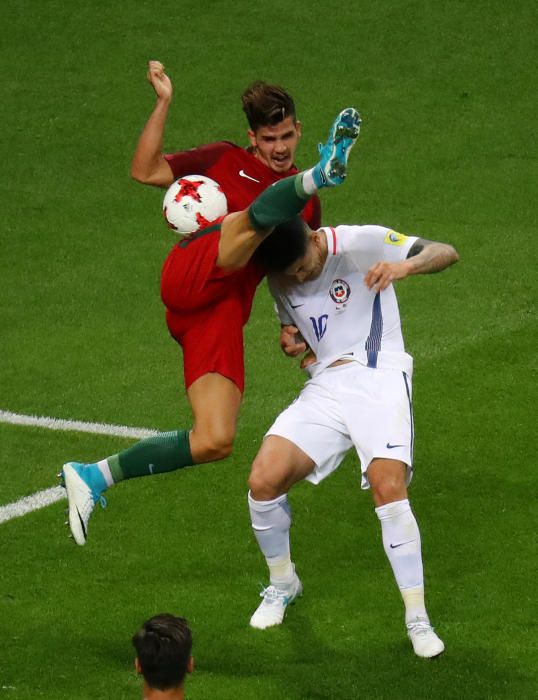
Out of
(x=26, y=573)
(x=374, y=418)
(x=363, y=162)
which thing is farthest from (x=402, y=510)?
(x=363, y=162)

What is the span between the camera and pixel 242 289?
766 cm

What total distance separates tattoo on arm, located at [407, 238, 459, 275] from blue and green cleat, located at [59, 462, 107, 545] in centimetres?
200

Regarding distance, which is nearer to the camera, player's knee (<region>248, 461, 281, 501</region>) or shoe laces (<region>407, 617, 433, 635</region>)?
shoe laces (<region>407, 617, 433, 635</region>)

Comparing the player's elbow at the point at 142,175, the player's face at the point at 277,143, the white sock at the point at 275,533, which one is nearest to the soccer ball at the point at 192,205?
the player's elbow at the point at 142,175

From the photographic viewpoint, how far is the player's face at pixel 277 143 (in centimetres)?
791

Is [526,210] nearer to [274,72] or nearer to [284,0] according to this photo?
[274,72]

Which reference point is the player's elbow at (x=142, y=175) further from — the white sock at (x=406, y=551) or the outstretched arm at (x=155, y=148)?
the white sock at (x=406, y=551)

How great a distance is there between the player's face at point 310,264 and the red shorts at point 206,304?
0.32 metres

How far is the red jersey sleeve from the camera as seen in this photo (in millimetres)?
8031

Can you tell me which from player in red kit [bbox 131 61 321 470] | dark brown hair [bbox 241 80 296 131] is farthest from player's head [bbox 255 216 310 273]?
dark brown hair [bbox 241 80 296 131]

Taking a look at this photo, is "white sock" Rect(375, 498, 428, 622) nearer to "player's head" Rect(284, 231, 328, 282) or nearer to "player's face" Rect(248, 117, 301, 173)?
"player's head" Rect(284, 231, 328, 282)

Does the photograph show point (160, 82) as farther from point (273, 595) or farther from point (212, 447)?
point (273, 595)

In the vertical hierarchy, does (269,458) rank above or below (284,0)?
below

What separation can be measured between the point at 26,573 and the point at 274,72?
10.1 metres
